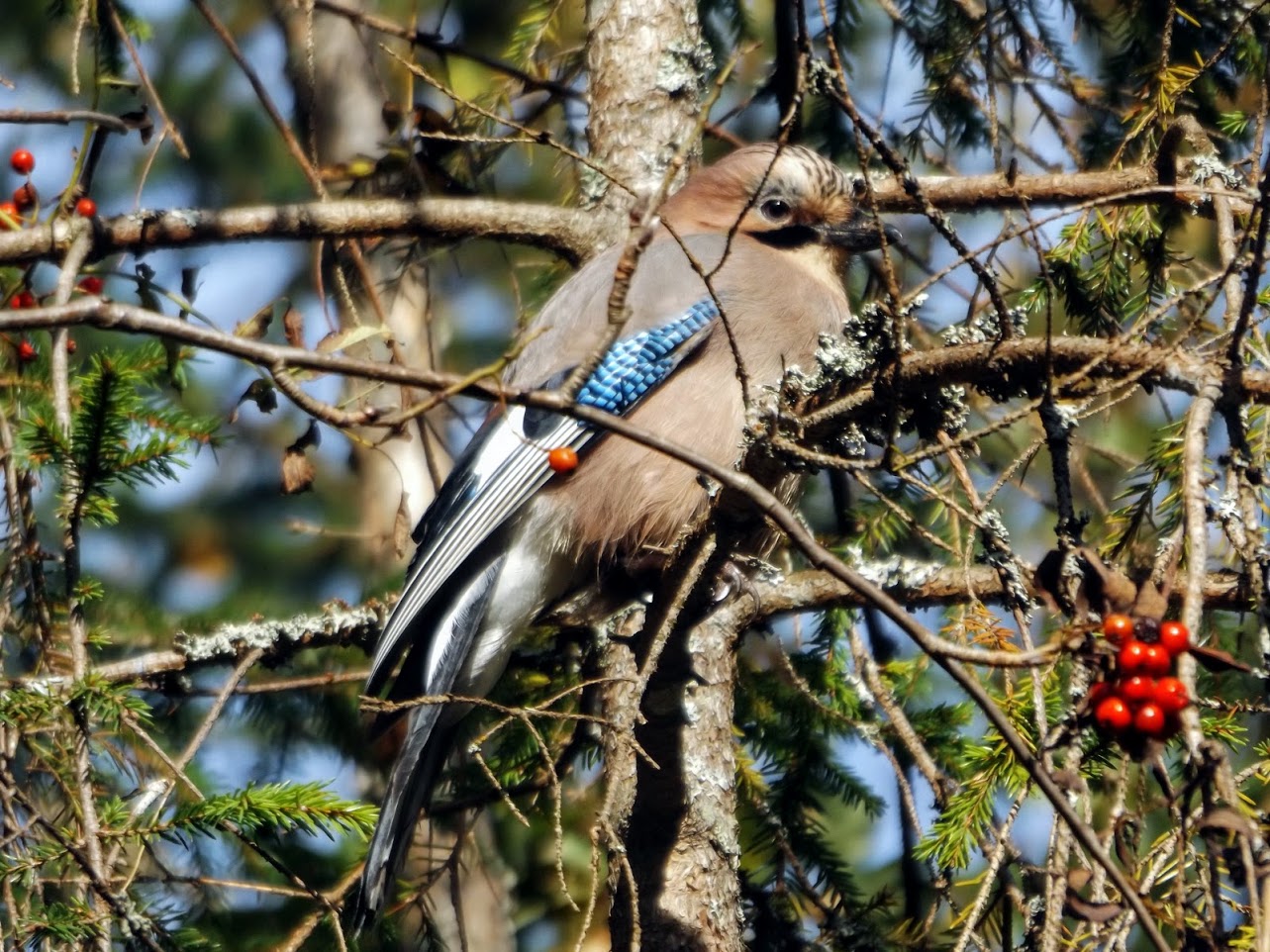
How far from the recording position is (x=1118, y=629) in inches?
70.3

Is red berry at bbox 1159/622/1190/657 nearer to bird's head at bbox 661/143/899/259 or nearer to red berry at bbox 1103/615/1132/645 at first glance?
red berry at bbox 1103/615/1132/645

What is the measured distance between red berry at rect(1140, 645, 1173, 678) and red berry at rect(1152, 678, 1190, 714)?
0.6 inches

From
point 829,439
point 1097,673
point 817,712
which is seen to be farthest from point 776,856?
point 1097,673

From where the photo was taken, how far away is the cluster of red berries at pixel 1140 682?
1.76 meters

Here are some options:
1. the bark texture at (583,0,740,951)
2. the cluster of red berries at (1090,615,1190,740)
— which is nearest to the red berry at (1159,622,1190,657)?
the cluster of red berries at (1090,615,1190,740)

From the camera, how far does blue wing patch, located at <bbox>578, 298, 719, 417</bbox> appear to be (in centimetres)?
368

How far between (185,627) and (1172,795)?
2505mm

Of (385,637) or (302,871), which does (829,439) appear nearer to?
(385,637)

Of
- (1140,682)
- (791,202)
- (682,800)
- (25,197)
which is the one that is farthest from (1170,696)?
(25,197)

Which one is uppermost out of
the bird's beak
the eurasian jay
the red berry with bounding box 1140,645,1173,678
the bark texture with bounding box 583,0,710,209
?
the bark texture with bounding box 583,0,710,209

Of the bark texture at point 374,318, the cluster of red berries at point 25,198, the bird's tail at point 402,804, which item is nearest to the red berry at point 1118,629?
the bird's tail at point 402,804

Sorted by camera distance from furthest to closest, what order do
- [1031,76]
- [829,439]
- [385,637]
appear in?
[1031,76], [385,637], [829,439]

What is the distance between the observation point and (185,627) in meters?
3.51

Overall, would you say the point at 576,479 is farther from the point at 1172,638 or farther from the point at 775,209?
the point at 1172,638
